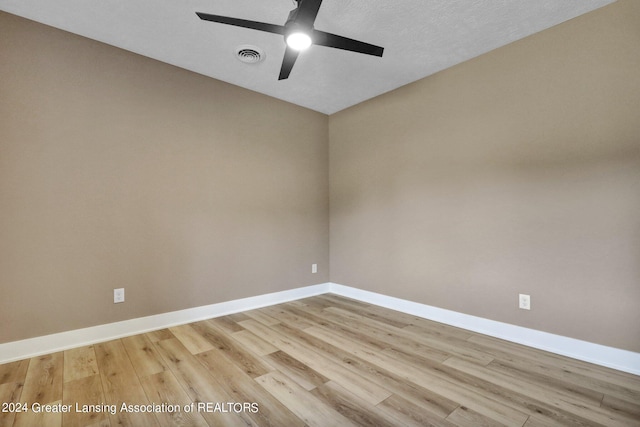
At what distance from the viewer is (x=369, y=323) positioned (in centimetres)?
289

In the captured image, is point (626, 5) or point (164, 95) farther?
point (164, 95)

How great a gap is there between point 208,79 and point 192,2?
1.07m

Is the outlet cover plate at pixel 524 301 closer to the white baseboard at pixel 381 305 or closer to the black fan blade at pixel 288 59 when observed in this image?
the white baseboard at pixel 381 305

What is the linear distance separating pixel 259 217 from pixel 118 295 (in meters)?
1.52

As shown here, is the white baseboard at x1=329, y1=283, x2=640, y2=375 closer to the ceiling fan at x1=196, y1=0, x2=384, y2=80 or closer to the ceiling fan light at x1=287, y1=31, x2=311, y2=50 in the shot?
the ceiling fan at x1=196, y1=0, x2=384, y2=80

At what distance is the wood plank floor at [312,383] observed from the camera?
152 cm

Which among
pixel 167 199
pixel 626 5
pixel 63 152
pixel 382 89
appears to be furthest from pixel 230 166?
pixel 626 5

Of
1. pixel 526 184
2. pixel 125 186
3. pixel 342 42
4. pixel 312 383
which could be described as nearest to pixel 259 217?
pixel 125 186

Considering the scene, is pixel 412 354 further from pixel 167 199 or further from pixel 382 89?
pixel 382 89

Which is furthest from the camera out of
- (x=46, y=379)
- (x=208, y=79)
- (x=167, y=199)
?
(x=208, y=79)

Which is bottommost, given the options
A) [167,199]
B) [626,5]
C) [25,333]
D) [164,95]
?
[25,333]

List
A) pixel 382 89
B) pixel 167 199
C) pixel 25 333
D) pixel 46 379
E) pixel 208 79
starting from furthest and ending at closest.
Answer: pixel 382 89, pixel 208 79, pixel 167 199, pixel 25 333, pixel 46 379

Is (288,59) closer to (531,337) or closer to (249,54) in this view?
(249,54)

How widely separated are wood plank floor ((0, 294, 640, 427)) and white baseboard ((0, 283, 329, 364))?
0.30 feet
